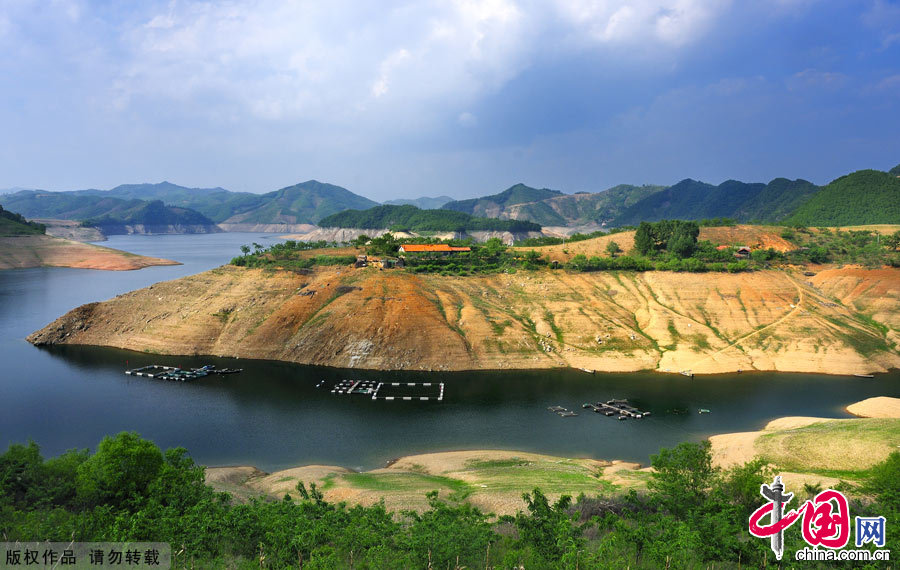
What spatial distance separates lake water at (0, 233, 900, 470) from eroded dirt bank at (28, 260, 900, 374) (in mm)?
4015

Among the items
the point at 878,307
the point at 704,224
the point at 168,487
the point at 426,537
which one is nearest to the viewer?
the point at 426,537

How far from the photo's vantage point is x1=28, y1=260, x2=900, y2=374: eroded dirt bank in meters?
86.4

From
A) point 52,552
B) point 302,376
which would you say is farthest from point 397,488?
point 302,376

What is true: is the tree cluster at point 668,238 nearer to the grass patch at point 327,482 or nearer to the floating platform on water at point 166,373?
the grass patch at point 327,482

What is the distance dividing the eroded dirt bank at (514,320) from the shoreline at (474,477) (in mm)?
32814

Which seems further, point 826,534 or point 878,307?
point 878,307

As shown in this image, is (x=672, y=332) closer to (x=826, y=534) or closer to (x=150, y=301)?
(x=826, y=534)

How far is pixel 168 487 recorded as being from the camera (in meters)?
34.2

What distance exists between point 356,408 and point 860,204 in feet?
699

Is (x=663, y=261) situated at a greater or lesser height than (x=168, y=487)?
greater

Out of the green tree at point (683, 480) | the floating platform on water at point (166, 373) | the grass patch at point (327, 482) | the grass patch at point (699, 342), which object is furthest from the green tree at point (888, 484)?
the floating platform on water at point (166, 373)

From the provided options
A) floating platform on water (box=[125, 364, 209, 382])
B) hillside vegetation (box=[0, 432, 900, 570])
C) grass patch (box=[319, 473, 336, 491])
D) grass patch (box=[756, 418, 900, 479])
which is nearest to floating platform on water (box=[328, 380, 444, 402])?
floating platform on water (box=[125, 364, 209, 382])

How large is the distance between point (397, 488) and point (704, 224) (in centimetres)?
13798

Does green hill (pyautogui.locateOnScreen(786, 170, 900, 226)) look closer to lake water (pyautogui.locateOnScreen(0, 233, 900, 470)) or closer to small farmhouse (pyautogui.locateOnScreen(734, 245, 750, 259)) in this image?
small farmhouse (pyautogui.locateOnScreen(734, 245, 750, 259))
